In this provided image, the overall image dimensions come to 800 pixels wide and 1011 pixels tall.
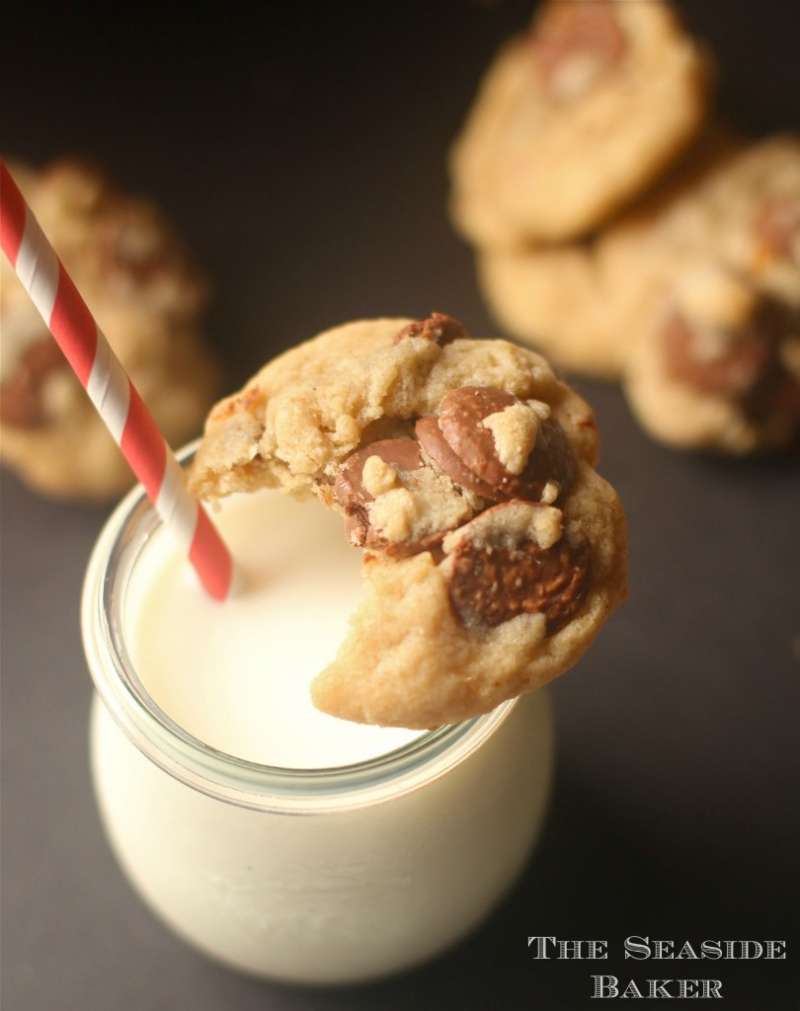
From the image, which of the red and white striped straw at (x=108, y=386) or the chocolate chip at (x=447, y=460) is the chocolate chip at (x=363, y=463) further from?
the red and white striped straw at (x=108, y=386)

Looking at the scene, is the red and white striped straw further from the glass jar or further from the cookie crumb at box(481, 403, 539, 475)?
the cookie crumb at box(481, 403, 539, 475)

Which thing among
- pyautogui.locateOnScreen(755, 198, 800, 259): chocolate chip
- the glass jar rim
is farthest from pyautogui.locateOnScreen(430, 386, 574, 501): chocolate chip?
pyautogui.locateOnScreen(755, 198, 800, 259): chocolate chip

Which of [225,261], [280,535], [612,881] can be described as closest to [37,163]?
[225,261]

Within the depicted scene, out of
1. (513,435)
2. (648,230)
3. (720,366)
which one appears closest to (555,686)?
(720,366)

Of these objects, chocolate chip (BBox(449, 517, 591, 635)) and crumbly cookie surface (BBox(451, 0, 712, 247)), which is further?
crumbly cookie surface (BBox(451, 0, 712, 247))

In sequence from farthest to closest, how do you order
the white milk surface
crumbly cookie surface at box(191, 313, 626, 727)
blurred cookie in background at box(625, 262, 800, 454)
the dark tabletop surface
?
1. blurred cookie in background at box(625, 262, 800, 454)
2. the dark tabletop surface
3. the white milk surface
4. crumbly cookie surface at box(191, 313, 626, 727)

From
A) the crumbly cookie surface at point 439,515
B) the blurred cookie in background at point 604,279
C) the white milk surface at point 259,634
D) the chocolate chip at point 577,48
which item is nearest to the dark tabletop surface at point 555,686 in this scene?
the blurred cookie in background at point 604,279

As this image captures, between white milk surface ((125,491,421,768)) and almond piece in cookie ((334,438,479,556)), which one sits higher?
almond piece in cookie ((334,438,479,556))
